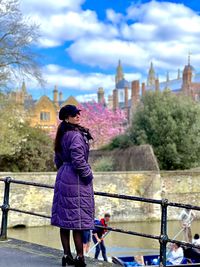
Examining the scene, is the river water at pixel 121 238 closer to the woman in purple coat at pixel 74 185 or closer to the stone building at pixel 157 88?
the woman in purple coat at pixel 74 185

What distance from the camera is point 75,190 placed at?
4977 millimetres

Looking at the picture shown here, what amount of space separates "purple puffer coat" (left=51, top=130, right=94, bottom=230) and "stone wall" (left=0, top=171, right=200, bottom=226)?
1995cm

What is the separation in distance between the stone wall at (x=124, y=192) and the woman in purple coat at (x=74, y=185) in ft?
65.2

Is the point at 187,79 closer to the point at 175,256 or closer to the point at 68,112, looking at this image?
the point at 175,256

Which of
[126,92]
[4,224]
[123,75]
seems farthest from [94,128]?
[123,75]

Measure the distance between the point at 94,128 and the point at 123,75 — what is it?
272 ft

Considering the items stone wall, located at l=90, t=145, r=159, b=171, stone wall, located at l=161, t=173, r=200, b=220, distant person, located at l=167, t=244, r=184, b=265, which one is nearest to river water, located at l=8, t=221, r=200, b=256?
stone wall, located at l=161, t=173, r=200, b=220

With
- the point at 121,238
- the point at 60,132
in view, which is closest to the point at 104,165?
the point at 121,238

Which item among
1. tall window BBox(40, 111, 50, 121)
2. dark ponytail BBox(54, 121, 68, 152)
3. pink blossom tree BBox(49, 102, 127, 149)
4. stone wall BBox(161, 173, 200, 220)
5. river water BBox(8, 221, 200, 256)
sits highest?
tall window BBox(40, 111, 50, 121)

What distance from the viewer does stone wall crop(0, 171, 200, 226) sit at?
25.2m

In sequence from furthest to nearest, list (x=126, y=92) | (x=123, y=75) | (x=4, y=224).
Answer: (x=123, y=75)
(x=126, y=92)
(x=4, y=224)

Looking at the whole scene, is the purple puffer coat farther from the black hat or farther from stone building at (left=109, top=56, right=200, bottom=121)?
stone building at (left=109, top=56, right=200, bottom=121)

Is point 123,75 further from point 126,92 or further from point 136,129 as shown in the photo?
point 136,129

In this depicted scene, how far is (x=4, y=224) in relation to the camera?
6.74 meters
